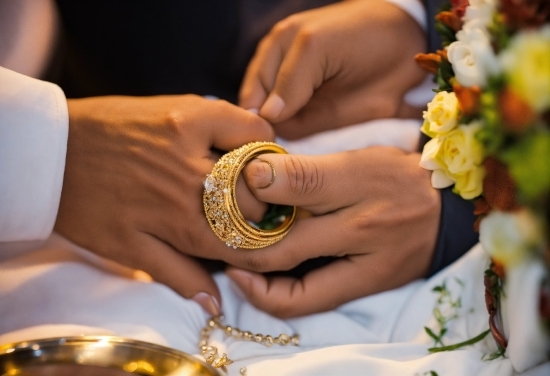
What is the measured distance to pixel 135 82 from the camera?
3.05ft

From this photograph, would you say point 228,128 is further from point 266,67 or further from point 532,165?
point 532,165

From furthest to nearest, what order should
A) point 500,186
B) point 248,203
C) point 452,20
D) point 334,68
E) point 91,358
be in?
point 334,68 → point 248,203 → point 452,20 → point 91,358 → point 500,186

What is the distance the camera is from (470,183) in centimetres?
59

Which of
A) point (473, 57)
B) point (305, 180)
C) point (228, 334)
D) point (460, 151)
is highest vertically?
point (473, 57)

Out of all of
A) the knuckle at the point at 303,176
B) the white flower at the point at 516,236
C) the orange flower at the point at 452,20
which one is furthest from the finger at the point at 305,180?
the white flower at the point at 516,236

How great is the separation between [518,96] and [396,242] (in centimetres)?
51

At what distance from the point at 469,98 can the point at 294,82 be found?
0.42m

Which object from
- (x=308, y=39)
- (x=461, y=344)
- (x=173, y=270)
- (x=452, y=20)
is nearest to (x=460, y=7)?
→ (x=452, y=20)

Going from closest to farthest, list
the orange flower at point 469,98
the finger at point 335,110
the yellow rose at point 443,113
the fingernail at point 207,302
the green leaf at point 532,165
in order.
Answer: the green leaf at point 532,165, the orange flower at point 469,98, the yellow rose at point 443,113, the fingernail at point 207,302, the finger at point 335,110

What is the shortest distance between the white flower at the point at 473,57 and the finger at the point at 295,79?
0.31 meters

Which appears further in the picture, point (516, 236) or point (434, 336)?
point (434, 336)

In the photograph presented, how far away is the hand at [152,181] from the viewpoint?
752 millimetres

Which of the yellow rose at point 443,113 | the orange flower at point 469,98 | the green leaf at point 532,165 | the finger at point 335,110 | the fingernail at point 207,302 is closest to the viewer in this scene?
the green leaf at point 532,165

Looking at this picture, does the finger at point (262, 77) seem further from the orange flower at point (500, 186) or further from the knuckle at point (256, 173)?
the orange flower at point (500, 186)
